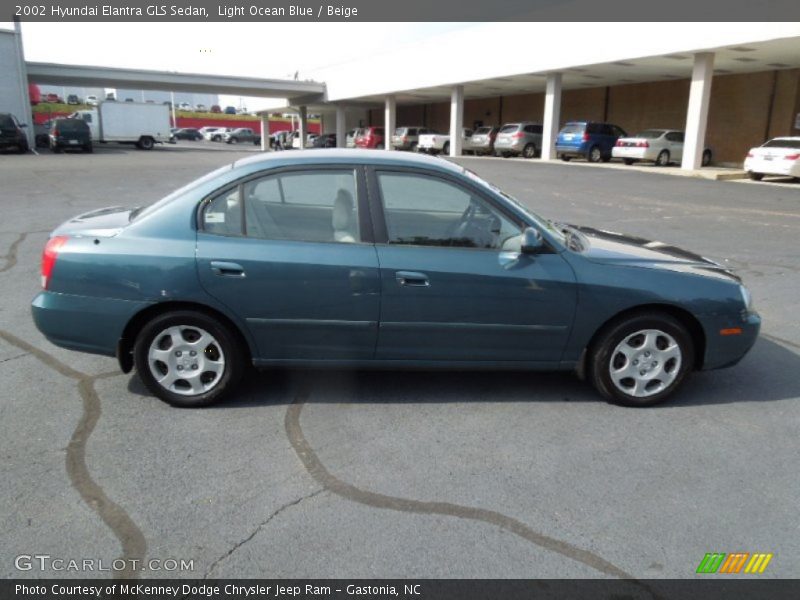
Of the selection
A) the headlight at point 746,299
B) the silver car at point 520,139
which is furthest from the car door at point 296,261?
the silver car at point 520,139

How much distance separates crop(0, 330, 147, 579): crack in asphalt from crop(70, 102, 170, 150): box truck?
40.4 meters

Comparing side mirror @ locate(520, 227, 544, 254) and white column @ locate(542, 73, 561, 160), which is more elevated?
white column @ locate(542, 73, 561, 160)

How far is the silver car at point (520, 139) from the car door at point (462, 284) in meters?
29.6

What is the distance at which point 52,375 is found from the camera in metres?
4.27

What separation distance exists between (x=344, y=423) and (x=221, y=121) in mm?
89521

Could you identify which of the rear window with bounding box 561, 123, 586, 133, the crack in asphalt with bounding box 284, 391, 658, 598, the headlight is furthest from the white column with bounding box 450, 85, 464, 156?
the crack in asphalt with bounding box 284, 391, 658, 598

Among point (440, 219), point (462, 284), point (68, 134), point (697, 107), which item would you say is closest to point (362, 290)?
point (462, 284)

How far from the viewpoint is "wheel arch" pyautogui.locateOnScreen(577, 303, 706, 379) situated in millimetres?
3848

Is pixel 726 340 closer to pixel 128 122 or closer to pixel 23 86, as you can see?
pixel 23 86

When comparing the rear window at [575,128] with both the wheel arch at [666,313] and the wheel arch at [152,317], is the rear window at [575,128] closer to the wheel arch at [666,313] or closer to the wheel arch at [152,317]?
the wheel arch at [666,313]

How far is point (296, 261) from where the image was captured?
3633 millimetres

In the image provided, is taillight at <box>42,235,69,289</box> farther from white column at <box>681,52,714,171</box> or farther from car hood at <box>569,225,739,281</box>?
white column at <box>681,52,714,171</box>

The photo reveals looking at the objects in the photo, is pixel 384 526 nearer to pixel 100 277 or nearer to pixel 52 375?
pixel 100 277
